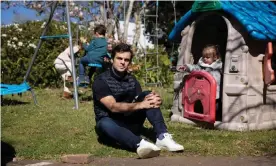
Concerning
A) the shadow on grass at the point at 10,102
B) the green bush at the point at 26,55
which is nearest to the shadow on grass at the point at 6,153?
the shadow on grass at the point at 10,102

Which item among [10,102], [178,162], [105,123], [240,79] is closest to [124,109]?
[105,123]

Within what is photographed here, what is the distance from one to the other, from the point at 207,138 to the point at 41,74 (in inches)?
290

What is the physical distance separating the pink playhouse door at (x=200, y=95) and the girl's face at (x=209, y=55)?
0.86ft

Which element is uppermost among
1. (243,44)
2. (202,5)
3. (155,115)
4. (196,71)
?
(202,5)

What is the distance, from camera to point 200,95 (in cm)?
563

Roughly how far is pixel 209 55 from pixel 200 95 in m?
0.58

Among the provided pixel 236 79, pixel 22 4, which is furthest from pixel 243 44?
pixel 22 4

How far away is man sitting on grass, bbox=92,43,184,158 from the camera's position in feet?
14.0

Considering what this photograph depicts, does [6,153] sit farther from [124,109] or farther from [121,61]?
[121,61]

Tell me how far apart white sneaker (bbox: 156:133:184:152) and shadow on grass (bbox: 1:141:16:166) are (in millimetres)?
1498

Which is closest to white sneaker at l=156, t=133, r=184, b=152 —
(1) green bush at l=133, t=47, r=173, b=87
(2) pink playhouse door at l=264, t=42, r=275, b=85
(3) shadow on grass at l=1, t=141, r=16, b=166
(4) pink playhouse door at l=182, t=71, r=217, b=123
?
(4) pink playhouse door at l=182, t=71, r=217, b=123

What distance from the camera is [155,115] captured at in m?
4.36

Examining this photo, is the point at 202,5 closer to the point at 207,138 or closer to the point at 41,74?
the point at 207,138

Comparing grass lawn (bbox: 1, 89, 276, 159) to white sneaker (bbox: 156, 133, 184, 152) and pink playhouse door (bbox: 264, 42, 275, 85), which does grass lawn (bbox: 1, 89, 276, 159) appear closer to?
white sneaker (bbox: 156, 133, 184, 152)
